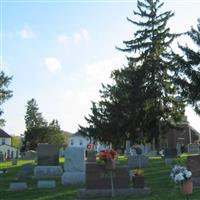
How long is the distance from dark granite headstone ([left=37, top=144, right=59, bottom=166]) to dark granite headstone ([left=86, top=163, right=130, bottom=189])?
32.4 feet

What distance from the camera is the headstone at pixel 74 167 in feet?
74.7

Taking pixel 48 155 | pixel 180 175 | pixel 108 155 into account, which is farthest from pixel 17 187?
pixel 48 155

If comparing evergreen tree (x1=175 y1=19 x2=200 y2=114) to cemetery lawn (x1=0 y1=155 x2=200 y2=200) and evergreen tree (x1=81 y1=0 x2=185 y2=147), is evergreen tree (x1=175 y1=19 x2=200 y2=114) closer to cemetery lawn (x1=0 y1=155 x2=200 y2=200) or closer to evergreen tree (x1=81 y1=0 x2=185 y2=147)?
evergreen tree (x1=81 y1=0 x2=185 y2=147)

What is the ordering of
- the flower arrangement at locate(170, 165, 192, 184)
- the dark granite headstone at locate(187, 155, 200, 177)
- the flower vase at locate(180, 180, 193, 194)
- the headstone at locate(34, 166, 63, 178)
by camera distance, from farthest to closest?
1. the headstone at locate(34, 166, 63, 178)
2. the dark granite headstone at locate(187, 155, 200, 177)
3. the flower vase at locate(180, 180, 193, 194)
4. the flower arrangement at locate(170, 165, 192, 184)

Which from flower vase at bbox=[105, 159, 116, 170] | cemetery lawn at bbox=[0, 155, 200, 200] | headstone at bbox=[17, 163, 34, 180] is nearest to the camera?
cemetery lawn at bbox=[0, 155, 200, 200]

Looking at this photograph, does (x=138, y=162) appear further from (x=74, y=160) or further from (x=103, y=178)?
(x=103, y=178)

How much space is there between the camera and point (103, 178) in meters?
18.1

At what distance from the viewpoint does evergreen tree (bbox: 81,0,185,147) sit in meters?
52.8

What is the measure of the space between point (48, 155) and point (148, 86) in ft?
88.7

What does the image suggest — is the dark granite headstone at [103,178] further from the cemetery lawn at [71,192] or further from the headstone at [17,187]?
the headstone at [17,187]

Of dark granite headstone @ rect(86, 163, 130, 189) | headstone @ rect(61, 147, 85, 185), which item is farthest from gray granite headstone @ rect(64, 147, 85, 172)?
dark granite headstone @ rect(86, 163, 130, 189)

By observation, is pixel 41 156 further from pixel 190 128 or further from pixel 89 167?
pixel 190 128

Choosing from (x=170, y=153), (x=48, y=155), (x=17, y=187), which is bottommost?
(x=17, y=187)

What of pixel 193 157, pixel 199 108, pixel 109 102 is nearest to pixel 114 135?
pixel 109 102
